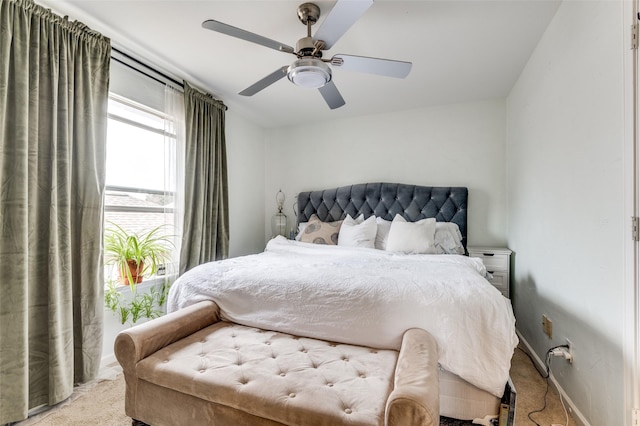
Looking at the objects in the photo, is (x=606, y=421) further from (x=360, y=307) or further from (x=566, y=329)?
(x=360, y=307)

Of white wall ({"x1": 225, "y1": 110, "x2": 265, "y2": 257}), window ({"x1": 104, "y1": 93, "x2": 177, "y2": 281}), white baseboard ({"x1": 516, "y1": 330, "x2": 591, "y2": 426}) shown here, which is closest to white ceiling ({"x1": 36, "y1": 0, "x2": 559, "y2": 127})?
window ({"x1": 104, "y1": 93, "x2": 177, "y2": 281})

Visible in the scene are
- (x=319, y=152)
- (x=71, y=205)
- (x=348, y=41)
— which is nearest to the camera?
(x=71, y=205)

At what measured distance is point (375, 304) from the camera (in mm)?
1605

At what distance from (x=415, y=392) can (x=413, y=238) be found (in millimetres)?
2148

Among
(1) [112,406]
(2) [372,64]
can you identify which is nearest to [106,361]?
(1) [112,406]

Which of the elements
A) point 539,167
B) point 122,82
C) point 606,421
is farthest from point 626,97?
point 122,82

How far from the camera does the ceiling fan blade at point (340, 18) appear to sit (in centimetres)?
143

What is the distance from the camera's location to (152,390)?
1.42 m

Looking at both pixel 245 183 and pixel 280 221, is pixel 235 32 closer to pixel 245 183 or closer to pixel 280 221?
pixel 245 183

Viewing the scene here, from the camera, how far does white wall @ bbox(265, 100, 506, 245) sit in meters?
3.45

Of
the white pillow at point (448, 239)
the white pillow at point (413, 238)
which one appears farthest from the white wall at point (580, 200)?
the white pillow at point (413, 238)

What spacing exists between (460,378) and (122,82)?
324 cm

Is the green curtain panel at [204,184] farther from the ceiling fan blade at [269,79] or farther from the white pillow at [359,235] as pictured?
the white pillow at [359,235]

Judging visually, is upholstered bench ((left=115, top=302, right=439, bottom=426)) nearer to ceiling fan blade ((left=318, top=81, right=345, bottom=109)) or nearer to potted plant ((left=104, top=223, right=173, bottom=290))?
potted plant ((left=104, top=223, right=173, bottom=290))
